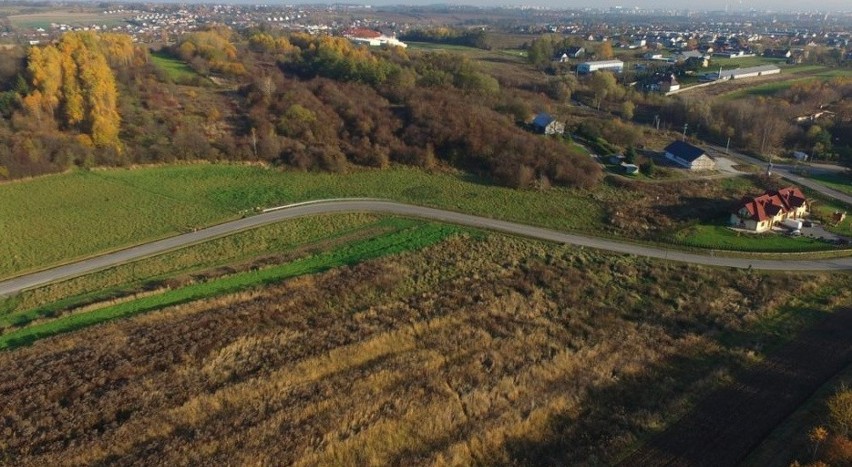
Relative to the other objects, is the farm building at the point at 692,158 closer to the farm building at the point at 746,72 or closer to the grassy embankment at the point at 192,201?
the grassy embankment at the point at 192,201

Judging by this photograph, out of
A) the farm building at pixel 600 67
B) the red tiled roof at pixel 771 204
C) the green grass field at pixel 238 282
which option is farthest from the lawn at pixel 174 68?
the farm building at pixel 600 67

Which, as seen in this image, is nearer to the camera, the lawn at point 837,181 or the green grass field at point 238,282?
the green grass field at point 238,282

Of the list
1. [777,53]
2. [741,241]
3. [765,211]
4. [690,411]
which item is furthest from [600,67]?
[690,411]

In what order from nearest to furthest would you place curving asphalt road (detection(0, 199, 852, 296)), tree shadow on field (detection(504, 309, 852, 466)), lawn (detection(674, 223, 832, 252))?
1. tree shadow on field (detection(504, 309, 852, 466))
2. curving asphalt road (detection(0, 199, 852, 296))
3. lawn (detection(674, 223, 832, 252))

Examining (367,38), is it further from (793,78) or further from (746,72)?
(793,78)

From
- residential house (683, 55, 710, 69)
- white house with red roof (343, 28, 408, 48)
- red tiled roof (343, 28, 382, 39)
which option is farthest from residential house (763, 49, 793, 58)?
red tiled roof (343, 28, 382, 39)

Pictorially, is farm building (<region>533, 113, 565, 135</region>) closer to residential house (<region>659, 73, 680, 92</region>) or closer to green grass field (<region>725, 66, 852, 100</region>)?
residential house (<region>659, 73, 680, 92</region>)
